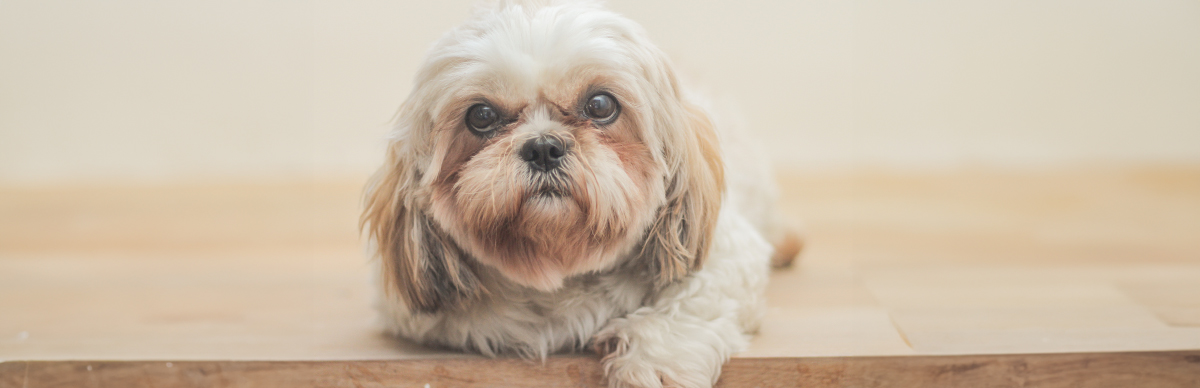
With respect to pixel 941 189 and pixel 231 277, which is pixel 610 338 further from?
pixel 941 189

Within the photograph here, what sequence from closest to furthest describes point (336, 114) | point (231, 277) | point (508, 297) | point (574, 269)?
1. point (574, 269)
2. point (508, 297)
3. point (231, 277)
4. point (336, 114)

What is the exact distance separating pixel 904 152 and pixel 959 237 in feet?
4.47

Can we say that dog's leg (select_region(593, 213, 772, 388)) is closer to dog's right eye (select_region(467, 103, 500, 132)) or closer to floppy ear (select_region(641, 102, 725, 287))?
floppy ear (select_region(641, 102, 725, 287))

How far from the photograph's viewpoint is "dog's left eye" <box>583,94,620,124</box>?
1506 millimetres

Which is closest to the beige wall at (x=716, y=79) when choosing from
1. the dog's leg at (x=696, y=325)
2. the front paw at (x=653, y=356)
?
the dog's leg at (x=696, y=325)

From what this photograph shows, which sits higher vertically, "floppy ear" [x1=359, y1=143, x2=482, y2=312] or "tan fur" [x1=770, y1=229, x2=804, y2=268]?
"floppy ear" [x1=359, y1=143, x2=482, y2=312]

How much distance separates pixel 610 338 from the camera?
1.66 metres

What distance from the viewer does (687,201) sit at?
1.61 m

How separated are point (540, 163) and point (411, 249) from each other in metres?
0.34

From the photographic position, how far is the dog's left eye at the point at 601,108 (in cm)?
151

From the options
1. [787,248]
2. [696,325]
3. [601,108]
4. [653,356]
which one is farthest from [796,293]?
[601,108]

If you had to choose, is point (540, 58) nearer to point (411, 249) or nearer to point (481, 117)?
point (481, 117)

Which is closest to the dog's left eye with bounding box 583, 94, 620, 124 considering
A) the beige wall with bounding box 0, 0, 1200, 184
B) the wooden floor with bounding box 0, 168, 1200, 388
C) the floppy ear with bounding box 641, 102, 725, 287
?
the floppy ear with bounding box 641, 102, 725, 287

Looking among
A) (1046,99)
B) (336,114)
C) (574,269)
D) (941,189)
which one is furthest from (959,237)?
(336,114)
